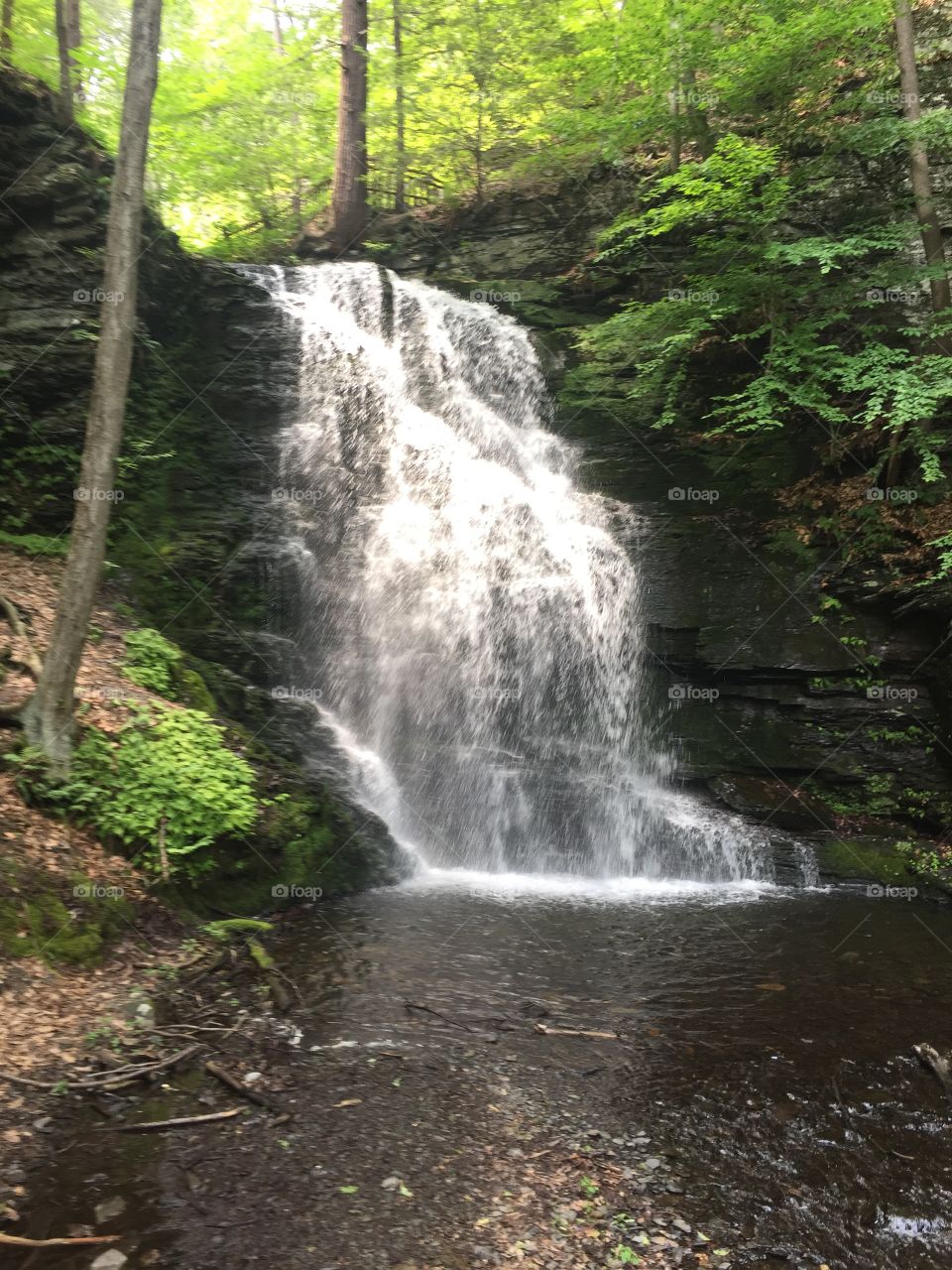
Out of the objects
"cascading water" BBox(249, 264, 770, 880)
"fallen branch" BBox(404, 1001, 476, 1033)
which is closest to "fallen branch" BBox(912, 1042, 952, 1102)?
"fallen branch" BBox(404, 1001, 476, 1033)

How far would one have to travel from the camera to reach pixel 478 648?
1081 cm

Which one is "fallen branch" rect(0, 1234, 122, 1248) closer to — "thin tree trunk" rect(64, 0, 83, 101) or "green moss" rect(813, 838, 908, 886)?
"green moss" rect(813, 838, 908, 886)

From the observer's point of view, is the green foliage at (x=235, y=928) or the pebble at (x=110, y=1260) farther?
the green foliage at (x=235, y=928)

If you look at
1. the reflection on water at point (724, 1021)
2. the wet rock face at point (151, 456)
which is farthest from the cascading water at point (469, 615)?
the reflection on water at point (724, 1021)

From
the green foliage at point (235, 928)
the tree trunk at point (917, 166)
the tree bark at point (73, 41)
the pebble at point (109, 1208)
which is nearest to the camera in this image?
the pebble at point (109, 1208)

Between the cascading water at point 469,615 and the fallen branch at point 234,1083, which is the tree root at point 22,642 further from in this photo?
the fallen branch at point 234,1083

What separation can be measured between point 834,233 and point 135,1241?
48.2 ft

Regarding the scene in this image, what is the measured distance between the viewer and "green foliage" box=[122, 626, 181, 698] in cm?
814

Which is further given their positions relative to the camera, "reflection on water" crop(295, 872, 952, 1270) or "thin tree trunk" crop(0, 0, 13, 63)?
"thin tree trunk" crop(0, 0, 13, 63)

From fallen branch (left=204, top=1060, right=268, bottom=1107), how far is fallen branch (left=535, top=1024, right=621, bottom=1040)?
185 centimetres

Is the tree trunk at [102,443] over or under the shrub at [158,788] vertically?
over

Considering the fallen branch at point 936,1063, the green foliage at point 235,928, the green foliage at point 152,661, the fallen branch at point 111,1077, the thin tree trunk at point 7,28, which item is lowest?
the fallen branch at point 936,1063

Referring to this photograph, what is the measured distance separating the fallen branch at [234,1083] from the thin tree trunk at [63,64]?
40.8 ft

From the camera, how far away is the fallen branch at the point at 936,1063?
4617mm
